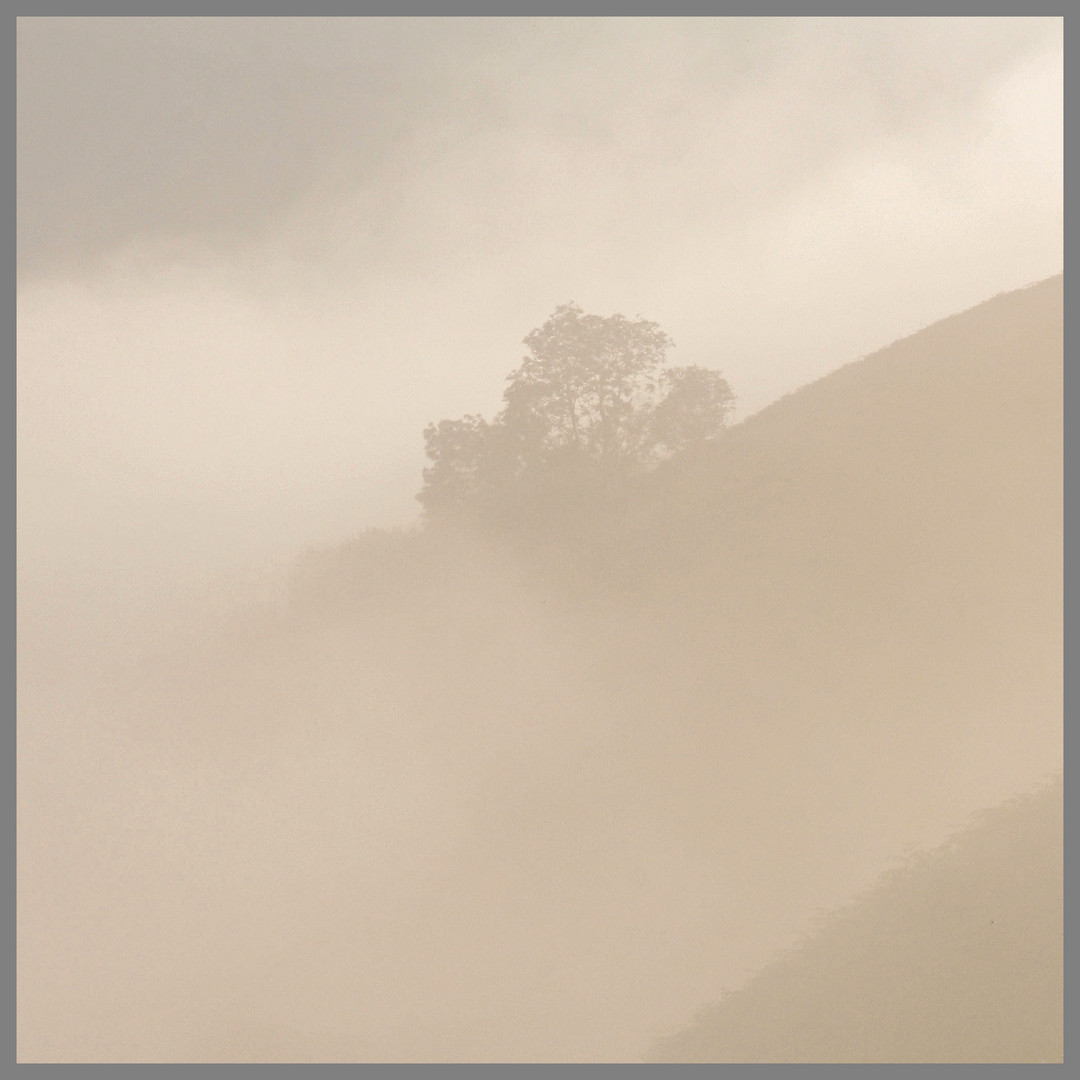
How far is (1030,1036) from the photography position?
28484mm

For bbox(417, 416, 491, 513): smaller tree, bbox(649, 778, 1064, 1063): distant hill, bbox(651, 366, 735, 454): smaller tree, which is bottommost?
bbox(649, 778, 1064, 1063): distant hill

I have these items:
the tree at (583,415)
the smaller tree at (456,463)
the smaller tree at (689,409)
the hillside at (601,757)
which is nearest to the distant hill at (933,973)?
the hillside at (601,757)

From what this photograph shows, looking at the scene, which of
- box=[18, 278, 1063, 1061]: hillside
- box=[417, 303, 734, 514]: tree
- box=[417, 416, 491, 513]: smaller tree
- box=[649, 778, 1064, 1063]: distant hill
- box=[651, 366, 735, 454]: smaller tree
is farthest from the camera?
box=[417, 416, 491, 513]: smaller tree

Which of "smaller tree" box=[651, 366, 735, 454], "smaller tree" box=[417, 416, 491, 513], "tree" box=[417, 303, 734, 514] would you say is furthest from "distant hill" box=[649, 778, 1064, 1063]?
"smaller tree" box=[417, 416, 491, 513]

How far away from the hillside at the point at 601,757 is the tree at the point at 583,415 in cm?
246

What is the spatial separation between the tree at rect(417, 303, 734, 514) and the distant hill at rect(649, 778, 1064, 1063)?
2695 centimetres

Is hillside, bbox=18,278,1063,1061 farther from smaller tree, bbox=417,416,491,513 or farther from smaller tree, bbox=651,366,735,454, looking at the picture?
smaller tree, bbox=417,416,491,513

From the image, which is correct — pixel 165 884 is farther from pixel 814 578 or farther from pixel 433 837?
pixel 814 578

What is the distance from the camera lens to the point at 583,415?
54875 mm

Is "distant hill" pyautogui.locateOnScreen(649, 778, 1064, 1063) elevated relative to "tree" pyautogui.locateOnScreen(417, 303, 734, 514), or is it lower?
lower

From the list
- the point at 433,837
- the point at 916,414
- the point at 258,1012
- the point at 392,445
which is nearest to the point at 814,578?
the point at 916,414

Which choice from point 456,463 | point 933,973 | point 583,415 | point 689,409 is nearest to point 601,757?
point 933,973

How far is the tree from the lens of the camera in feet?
179

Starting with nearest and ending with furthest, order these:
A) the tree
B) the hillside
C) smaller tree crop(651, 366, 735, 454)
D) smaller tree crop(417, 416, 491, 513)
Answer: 1. the hillside
2. the tree
3. smaller tree crop(651, 366, 735, 454)
4. smaller tree crop(417, 416, 491, 513)
